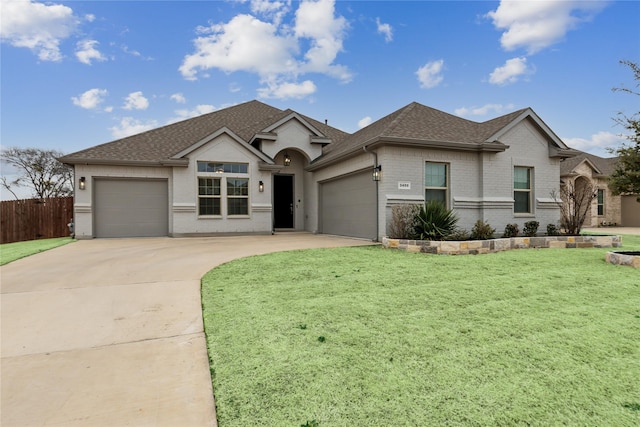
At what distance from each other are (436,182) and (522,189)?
3.87 metres

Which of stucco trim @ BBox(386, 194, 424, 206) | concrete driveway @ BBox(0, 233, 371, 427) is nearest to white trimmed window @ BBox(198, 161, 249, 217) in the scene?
stucco trim @ BBox(386, 194, 424, 206)

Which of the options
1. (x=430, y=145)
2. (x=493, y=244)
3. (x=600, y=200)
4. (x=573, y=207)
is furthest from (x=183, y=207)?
(x=600, y=200)

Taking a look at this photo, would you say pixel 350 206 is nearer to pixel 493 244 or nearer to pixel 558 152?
pixel 493 244

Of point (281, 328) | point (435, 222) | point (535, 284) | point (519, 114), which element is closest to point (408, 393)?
point (281, 328)

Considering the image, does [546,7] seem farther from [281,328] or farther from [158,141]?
[158,141]

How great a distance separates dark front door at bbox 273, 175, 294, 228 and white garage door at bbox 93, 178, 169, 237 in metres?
4.95

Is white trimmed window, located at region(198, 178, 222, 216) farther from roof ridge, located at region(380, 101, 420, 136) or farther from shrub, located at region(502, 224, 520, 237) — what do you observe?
shrub, located at region(502, 224, 520, 237)

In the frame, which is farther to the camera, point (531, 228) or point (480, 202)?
point (531, 228)

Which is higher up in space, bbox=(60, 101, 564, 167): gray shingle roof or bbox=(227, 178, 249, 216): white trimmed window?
bbox=(60, 101, 564, 167): gray shingle roof

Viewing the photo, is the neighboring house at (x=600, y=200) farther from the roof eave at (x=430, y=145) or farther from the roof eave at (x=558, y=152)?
the roof eave at (x=430, y=145)

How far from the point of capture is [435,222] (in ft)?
29.4

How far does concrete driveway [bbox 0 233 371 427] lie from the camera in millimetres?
2117

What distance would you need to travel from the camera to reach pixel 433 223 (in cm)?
893

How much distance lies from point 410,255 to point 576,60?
12115mm
